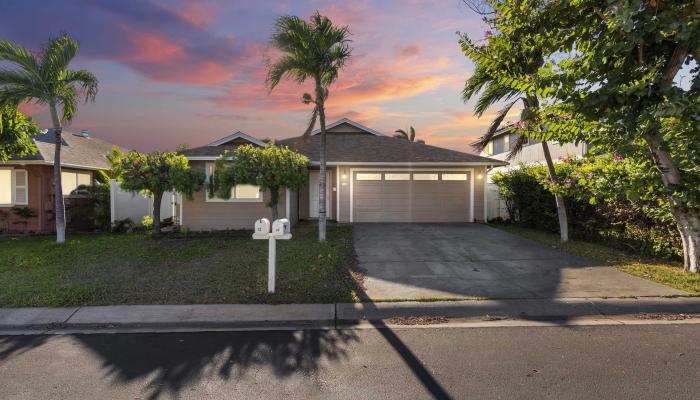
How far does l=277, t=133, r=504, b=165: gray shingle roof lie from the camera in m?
15.5

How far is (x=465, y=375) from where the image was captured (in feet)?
12.1

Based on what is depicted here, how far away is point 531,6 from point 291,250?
7.46 metres

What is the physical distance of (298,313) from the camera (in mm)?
5445

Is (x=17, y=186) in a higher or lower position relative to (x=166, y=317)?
higher

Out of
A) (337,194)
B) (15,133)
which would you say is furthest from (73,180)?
(337,194)

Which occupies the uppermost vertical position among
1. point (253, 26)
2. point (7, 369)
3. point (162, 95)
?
point (253, 26)

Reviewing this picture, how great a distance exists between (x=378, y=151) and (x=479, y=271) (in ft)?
31.5

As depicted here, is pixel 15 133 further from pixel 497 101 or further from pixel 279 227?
pixel 497 101

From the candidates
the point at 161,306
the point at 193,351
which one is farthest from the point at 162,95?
the point at 193,351

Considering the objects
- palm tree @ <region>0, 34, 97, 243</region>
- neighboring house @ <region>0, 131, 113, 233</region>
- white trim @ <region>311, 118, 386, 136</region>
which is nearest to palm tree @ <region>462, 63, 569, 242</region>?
white trim @ <region>311, 118, 386, 136</region>

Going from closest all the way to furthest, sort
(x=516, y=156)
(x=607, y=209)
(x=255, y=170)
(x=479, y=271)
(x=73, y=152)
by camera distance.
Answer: (x=479, y=271) < (x=607, y=209) < (x=255, y=170) < (x=73, y=152) < (x=516, y=156)

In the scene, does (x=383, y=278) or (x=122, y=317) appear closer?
(x=122, y=317)

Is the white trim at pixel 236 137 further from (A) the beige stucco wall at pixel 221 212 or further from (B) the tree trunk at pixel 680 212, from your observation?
(B) the tree trunk at pixel 680 212

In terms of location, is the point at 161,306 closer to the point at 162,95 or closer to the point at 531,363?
the point at 531,363
